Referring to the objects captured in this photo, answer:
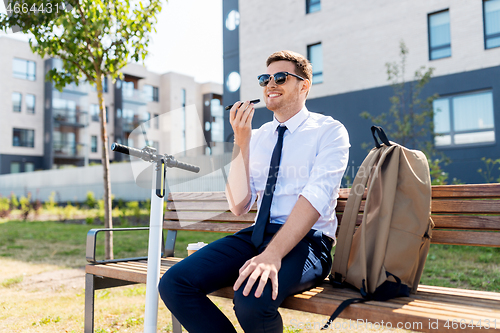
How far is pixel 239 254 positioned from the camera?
7.24ft

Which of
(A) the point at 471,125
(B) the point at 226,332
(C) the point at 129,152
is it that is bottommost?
(B) the point at 226,332

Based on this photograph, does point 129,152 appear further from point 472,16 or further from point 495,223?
point 472,16

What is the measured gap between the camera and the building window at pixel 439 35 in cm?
1404

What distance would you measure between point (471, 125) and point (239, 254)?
536 inches

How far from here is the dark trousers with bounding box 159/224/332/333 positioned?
1839mm

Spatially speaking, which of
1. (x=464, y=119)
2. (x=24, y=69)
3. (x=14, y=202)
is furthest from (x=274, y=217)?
(x=24, y=69)

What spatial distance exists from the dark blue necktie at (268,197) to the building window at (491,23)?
13.5m

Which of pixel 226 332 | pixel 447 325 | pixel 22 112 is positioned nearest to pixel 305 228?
pixel 226 332

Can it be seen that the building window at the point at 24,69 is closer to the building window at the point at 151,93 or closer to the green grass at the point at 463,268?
the building window at the point at 151,93

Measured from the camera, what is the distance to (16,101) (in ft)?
119

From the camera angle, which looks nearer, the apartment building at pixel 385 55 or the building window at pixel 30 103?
the apartment building at pixel 385 55

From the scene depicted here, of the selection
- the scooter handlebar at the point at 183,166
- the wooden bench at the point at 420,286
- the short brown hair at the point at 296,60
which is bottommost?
the wooden bench at the point at 420,286

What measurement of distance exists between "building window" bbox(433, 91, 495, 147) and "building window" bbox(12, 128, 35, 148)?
34630 millimetres

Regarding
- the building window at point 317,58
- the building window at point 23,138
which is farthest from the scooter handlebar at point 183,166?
the building window at point 23,138
